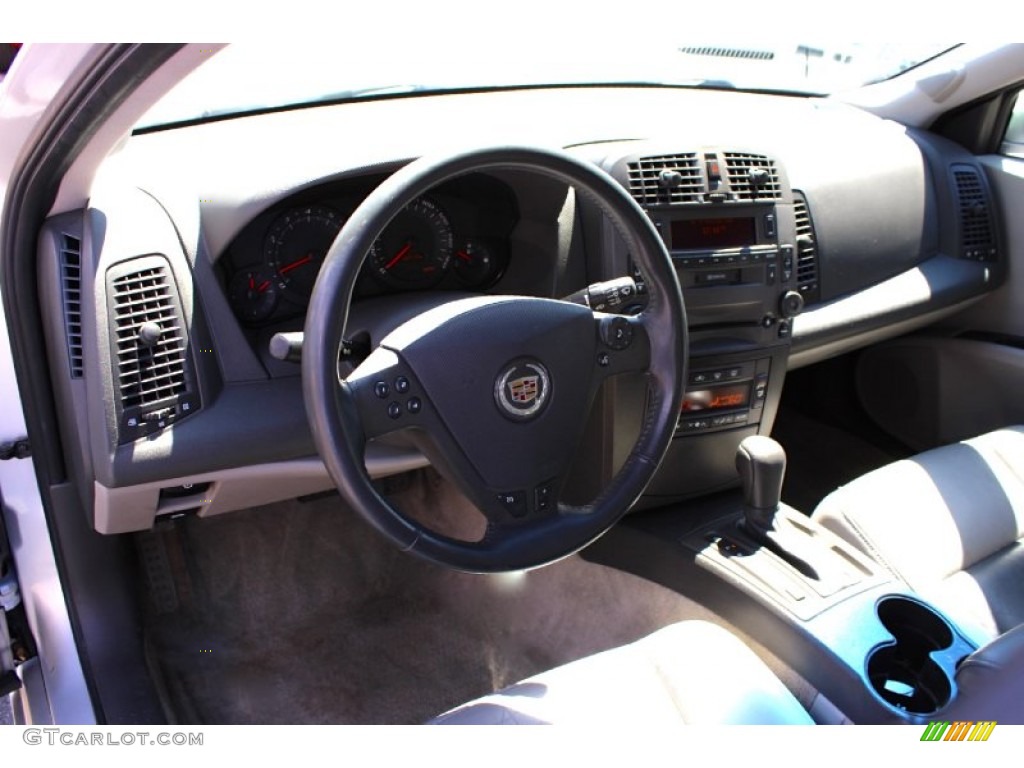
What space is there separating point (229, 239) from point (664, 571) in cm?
108

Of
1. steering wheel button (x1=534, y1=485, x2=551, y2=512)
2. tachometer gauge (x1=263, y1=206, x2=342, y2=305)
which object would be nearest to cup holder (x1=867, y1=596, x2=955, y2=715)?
steering wheel button (x1=534, y1=485, x2=551, y2=512)

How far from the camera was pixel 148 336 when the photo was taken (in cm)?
136

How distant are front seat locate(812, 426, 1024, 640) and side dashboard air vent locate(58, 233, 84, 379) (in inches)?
56.0

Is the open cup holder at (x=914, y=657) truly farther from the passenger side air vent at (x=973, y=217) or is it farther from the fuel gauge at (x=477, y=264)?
the passenger side air vent at (x=973, y=217)

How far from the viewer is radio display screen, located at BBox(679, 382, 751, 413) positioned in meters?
1.91

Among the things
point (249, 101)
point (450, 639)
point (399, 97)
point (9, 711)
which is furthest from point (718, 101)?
point (9, 711)

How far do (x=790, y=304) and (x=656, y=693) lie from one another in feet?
3.08

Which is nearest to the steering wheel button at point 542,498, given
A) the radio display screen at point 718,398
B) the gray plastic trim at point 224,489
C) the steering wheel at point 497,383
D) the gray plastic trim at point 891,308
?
the steering wheel at point 497,383

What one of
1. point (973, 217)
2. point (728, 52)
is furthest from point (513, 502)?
point (973, 217)

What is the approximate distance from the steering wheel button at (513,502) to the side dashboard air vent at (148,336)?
1.81 ft

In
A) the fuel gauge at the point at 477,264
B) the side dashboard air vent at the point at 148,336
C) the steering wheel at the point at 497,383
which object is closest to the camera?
the steering wheel at the point at 497,383

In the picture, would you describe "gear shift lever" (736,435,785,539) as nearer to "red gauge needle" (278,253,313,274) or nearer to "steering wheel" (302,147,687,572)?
"steering wheel" (302,147,687,572)

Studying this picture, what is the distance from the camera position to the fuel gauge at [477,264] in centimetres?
173

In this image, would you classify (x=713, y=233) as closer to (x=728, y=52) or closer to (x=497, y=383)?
(x=497, y=383)
